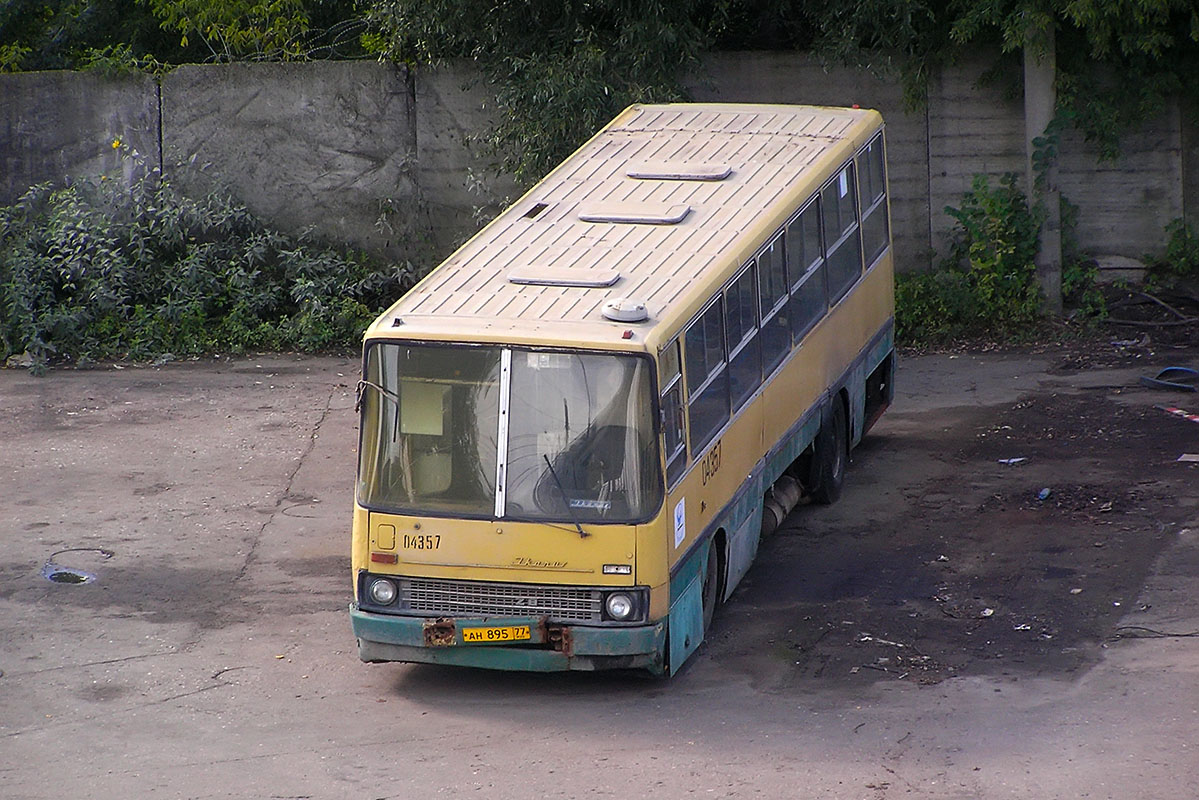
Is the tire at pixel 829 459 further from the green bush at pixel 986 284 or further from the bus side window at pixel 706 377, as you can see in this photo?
the green bush at pixel 986 284

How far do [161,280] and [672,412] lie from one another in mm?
11154

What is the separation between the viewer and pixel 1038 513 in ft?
38.7

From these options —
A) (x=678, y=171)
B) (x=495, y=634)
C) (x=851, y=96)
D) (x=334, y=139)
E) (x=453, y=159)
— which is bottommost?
(x=495, y=634)

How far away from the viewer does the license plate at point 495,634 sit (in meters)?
8.63

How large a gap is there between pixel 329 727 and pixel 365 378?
1881mm

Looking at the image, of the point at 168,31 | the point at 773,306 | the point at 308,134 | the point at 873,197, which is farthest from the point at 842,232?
the point at 168,31

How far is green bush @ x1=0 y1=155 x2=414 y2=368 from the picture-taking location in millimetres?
17766

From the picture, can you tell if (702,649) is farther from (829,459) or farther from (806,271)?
(806,271)

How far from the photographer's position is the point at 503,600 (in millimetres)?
8703

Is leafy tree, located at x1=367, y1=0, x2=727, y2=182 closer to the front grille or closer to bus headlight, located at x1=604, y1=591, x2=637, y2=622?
the front grille

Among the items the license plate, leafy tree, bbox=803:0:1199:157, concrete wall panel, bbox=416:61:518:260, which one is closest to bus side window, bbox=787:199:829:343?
the license plate

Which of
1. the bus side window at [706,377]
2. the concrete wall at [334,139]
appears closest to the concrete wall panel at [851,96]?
the concrete wall at [334,139]

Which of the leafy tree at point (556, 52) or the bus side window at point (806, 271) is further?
the leafy tree at point (556, 52)

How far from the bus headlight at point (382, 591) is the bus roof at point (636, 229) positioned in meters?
1.37
